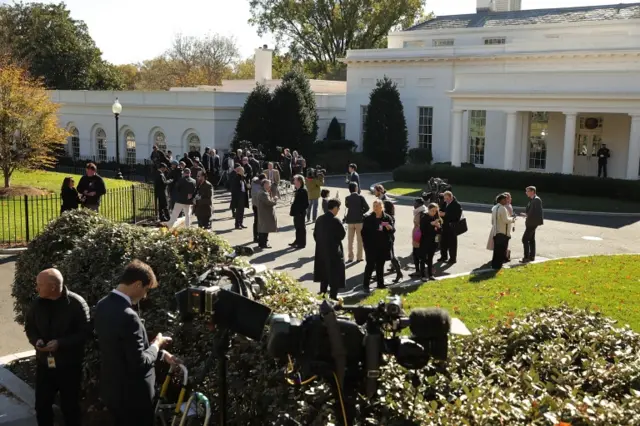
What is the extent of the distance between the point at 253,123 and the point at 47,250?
2573 cm

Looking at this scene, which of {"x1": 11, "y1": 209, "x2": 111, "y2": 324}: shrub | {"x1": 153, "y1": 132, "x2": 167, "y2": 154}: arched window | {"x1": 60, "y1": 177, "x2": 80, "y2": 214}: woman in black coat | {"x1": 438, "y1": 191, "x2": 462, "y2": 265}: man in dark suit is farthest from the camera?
{"x1": 153, "y1": 132, "x2": 167, "y2": 154}: arched window

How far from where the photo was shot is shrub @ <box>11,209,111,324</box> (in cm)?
869

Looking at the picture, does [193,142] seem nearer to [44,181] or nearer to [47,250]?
[44,181]

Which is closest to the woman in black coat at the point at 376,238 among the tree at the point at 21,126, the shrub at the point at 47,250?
the shrub at the point at 47,250

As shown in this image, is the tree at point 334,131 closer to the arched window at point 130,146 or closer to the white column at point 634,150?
the arched window at point 130,146

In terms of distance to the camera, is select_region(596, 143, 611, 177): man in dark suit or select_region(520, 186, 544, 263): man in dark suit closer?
select_region(520, 186, 544, 263): man in dark suit

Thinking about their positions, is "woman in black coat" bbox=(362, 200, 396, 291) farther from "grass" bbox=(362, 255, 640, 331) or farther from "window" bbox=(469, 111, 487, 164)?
"window" bbox=(469, 111, 487, 164)

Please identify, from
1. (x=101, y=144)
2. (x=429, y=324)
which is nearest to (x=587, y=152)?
(x=101, y=144)

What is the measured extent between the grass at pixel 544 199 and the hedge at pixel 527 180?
1.08 feet

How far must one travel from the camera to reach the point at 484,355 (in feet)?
19.2

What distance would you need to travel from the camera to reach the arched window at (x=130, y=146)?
1583 inches

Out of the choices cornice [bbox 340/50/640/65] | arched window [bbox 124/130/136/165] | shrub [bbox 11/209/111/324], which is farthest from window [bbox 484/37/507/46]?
shrub [bbox 11/209/111/324]

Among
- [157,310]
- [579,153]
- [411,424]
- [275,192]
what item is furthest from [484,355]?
[579,153]

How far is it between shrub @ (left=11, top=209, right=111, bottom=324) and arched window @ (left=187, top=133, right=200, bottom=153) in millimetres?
27578
